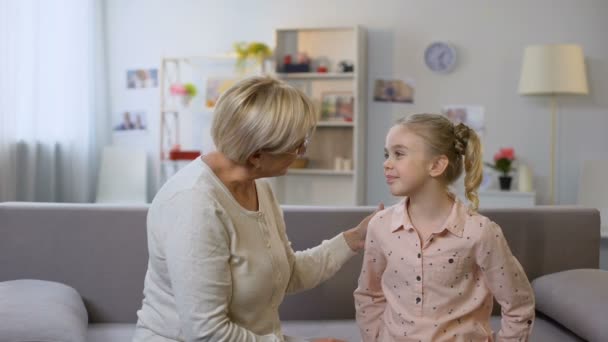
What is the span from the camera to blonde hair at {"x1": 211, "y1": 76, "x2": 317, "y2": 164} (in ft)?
4.73

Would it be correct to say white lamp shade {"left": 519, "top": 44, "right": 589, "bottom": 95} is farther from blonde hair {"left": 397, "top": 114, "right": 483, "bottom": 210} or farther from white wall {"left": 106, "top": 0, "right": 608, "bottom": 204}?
blonde hair {"left": 397, "top": 114, "right": 483, "bottom": 210}

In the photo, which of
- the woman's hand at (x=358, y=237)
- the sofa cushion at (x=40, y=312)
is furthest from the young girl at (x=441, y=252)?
the sofa cushion at (x=40, y=312)

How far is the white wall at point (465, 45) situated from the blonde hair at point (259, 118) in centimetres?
398

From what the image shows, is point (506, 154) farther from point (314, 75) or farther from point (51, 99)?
point (51, 99)

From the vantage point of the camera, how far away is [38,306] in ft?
6.00

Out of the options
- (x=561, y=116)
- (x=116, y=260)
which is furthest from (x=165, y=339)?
(x=561, y=116)

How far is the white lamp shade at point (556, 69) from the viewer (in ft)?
15.7

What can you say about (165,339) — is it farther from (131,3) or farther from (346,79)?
(131,3)

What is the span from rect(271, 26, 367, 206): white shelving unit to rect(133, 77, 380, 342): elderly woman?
12.1 feet

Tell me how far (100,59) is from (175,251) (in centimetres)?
462

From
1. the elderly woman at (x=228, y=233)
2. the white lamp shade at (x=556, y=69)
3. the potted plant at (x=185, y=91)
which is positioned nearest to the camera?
the elderly woman at (x=228, y=233)

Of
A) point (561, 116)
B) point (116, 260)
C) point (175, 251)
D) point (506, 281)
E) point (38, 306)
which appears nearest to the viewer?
point (175, 251)

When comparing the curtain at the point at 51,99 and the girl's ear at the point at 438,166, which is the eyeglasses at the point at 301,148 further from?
the curtain at the point at 51,99

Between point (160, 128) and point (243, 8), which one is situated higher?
point (243, 8)
